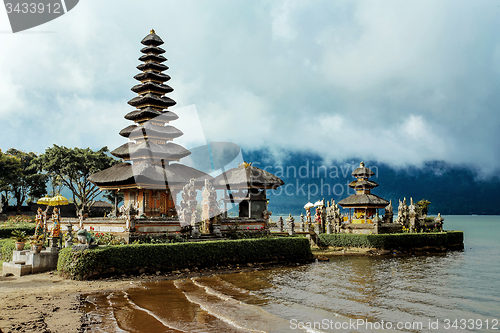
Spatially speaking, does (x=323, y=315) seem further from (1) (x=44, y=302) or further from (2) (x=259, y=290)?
(1) (x=44, y=302)

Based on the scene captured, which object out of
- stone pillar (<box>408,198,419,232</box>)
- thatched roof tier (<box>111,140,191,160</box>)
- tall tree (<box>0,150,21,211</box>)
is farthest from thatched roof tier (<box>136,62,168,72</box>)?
stone pillar (<box>408,198,419,232</box>)

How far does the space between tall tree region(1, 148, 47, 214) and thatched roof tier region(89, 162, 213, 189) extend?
3054 centimetres

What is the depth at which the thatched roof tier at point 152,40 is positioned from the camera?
124 feet

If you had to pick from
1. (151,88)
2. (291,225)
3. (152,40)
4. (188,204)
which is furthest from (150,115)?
(291,225)

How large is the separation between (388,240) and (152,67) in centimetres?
2894

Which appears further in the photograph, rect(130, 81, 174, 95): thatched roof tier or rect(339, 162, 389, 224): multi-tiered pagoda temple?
rect(339, 162, 389, 224): multi-tiered pagoda temple

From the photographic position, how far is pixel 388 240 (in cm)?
3841

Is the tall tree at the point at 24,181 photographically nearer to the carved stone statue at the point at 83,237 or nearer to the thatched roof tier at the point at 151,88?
the thatched roof tier at the point at 151,88

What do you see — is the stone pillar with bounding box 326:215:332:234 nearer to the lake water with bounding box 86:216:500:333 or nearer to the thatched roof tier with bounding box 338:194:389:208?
the thatched roof tier with bounding box 338:194:389:208

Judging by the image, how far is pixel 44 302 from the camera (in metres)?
14.6

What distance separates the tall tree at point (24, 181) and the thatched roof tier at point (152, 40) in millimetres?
29375

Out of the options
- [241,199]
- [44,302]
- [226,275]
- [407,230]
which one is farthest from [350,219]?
[44,302]

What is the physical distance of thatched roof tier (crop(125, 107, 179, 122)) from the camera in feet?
114

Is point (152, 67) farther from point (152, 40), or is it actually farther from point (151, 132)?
point (151, 132)
